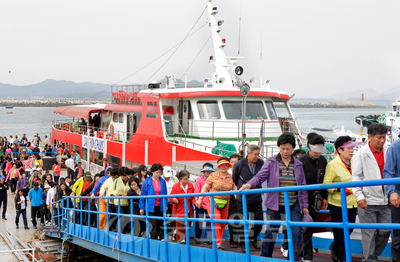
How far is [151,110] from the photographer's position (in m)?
15.2

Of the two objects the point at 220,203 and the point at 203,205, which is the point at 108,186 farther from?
the point at 220,203

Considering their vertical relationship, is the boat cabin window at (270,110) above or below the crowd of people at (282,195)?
above

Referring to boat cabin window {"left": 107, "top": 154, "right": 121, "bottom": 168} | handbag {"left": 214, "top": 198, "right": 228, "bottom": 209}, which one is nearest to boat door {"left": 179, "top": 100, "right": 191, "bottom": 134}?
boat cabin window {"left": 107, "top": 154, "right": 121, "bottom": 168}

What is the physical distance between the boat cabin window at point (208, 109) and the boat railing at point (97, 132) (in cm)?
356

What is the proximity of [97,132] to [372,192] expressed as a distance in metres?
19.4

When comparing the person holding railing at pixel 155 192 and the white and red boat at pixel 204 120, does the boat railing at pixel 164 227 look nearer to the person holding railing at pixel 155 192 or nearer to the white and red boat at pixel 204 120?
the person holding railing at pixel 155 192

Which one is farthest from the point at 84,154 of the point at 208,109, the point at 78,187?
the point at 78,187

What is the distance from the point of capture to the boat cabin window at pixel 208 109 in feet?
44.9

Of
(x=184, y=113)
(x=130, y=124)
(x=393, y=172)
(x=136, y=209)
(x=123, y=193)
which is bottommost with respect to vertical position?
(x=136, y=209)

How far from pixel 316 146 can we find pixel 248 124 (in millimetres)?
8579

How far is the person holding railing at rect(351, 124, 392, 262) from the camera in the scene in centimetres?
398

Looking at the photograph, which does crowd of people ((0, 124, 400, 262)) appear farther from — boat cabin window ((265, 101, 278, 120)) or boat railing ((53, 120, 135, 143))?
boat railing ((53, 120, 135, 143))

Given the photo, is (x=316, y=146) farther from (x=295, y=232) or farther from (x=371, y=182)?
(x=371, y=182)

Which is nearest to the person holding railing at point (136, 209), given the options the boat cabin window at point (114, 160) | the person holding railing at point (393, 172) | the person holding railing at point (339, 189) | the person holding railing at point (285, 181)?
the person holding railing at point (285, 181)
